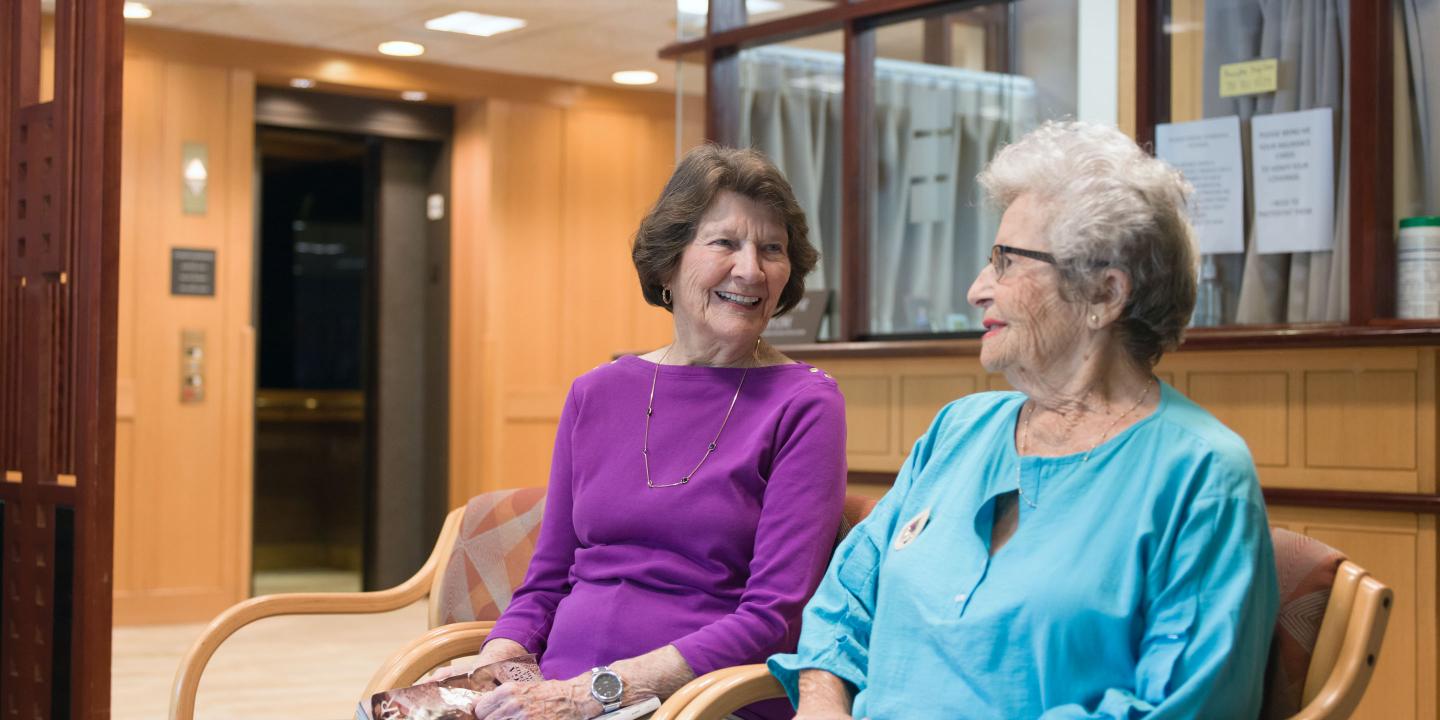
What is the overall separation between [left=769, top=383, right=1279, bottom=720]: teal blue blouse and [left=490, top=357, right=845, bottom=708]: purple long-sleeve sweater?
0.22m

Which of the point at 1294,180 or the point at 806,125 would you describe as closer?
the point at 1294,180

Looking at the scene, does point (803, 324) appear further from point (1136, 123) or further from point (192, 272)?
point (192, 272)

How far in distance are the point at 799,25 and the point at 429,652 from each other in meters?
3.46

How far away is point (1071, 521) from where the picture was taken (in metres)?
1.61

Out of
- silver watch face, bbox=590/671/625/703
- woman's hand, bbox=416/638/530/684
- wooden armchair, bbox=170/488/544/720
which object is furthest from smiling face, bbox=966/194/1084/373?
wooden armchair, bbox=170/488/544/720

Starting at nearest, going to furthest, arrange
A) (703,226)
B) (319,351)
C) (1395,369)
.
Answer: (703,226)
(1395,369)
(319,351)

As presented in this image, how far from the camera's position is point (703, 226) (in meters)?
2.26

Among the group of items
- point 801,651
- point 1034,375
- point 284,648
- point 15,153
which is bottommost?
point 284,648

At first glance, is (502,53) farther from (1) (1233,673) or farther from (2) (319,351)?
(1) (1233,673)

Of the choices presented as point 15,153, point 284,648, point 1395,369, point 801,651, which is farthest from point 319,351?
point 801,651

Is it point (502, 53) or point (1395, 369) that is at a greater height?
point (502, 53)

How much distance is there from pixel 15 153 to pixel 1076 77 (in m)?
3.02

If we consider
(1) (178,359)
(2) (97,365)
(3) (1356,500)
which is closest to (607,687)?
(2) (97,365)

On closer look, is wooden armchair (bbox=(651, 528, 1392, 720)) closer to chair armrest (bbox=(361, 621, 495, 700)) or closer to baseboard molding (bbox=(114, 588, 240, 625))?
chair armrest (bbox=(361, 621, 495, 700))
